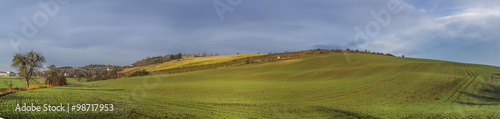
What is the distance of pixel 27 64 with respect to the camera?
34094 mm

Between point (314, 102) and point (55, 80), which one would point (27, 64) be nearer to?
point (55, 80)

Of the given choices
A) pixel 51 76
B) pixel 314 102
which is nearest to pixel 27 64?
pixel 51 76

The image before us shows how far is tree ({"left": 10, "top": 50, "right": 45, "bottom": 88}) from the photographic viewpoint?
33.4 meters

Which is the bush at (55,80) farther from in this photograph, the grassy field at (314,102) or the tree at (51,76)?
the grassy field at (314,102)

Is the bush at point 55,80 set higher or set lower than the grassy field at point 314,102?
higher

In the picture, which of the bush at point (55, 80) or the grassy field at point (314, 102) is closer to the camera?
the grassy field at point (314, 102)

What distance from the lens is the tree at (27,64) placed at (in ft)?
109

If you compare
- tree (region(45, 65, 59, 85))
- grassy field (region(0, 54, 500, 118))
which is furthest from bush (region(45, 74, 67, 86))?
grassy field (region(0, 54, 500, 118))

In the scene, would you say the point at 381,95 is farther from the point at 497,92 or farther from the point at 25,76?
the point at 25,76

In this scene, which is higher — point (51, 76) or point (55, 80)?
point (51, 76)

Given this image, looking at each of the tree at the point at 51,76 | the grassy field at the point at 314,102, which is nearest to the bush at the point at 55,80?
the tree at the point at 51,76

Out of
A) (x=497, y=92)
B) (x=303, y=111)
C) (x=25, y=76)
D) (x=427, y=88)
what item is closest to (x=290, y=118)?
(x=303, y=111)

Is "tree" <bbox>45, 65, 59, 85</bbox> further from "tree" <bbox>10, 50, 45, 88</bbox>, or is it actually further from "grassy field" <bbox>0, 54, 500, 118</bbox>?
"grassy field" <bbox>0, 54, 500, 118</bbox>

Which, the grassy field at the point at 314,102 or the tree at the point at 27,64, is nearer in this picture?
the grassy field at the point at 314,102
